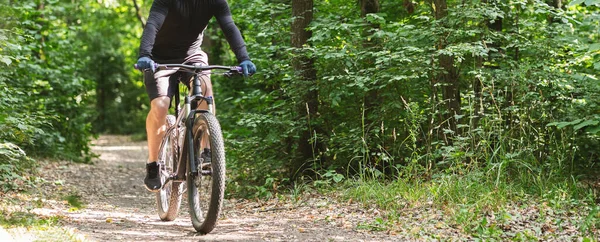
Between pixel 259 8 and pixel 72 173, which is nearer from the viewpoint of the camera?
pixel 259 8

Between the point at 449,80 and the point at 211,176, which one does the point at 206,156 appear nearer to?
the point at 211,176

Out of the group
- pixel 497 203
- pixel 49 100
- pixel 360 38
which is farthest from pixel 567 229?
pixel 49 100

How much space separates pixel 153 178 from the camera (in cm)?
555

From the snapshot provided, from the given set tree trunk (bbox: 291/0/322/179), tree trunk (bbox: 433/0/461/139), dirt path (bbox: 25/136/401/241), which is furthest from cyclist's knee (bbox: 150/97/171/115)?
tree trunk (bbox: 433/0/461/139)

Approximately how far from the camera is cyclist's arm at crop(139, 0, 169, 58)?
4.80m

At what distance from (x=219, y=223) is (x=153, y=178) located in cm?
68

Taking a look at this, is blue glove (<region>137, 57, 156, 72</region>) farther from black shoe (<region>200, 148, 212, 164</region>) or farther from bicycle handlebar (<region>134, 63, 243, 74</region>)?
black shoe (<region>200, 148, 212, 164</region>)

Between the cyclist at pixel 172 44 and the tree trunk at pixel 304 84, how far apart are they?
2.18 m

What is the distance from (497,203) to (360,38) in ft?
8.64

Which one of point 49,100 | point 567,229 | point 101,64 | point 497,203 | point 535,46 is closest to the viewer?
point 567,229

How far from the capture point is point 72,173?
1014cm

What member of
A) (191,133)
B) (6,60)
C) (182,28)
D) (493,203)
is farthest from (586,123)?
(6,60)

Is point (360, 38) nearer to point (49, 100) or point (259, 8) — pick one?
point (259, 8)

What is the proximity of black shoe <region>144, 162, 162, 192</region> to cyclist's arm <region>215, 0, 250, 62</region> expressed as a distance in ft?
4.07
